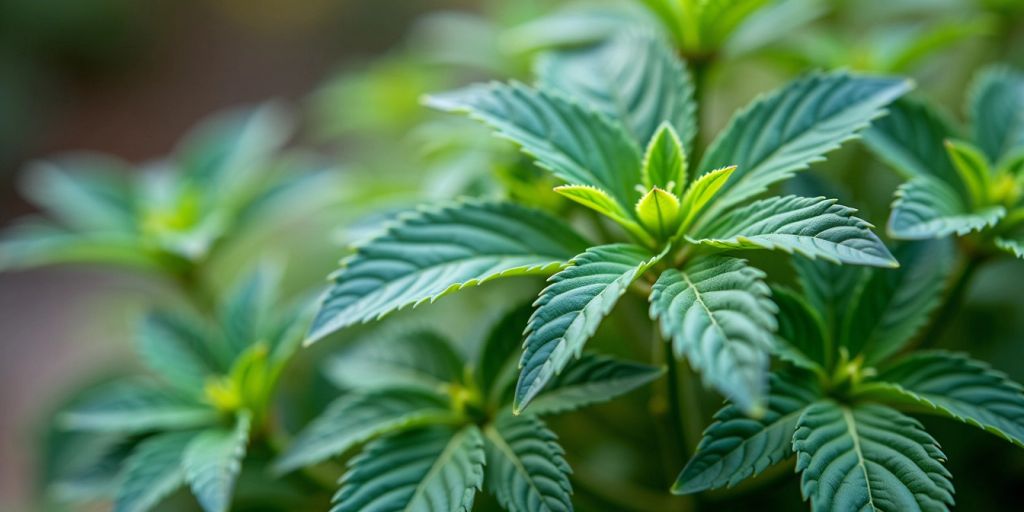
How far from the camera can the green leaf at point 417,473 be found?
1.86ft

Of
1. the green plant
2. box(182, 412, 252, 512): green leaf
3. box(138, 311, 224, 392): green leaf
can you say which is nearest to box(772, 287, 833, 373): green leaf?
the green plant

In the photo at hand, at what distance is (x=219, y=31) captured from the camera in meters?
3.35

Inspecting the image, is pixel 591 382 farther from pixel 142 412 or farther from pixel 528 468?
pixel 142 412

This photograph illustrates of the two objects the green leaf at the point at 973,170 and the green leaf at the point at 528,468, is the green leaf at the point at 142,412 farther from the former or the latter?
the green leaf at the point at 973,170

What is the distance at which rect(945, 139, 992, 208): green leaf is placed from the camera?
63cm

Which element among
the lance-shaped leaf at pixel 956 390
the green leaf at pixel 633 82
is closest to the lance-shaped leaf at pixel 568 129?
the green leaf at pixel 633 82

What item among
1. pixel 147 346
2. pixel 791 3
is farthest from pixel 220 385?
pixel 791 3

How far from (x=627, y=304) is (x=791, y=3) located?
0.37 metres

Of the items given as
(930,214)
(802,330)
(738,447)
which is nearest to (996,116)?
(930,214)

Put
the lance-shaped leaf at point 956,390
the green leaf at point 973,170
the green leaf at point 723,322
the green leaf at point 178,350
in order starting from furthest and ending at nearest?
the green leaf at point 178,350, the green leaf at point 973,170, the lance-shaped leaf at point 956,390, the green leaf at point 723,322

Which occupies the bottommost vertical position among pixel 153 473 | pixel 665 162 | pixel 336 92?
pixel 153 473

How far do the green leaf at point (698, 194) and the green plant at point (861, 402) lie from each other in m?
0.08

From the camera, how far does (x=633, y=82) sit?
72cm

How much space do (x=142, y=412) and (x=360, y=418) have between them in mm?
229
